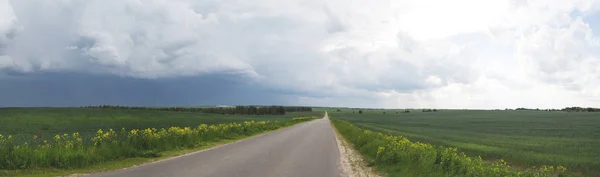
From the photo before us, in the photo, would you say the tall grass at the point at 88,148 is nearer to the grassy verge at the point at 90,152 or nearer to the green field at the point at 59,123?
the grassy verge at the point at 90,152

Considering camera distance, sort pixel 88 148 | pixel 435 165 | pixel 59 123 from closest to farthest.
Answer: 1. pixel 435 165
2. pixel 88 148
3. pixel 59 123

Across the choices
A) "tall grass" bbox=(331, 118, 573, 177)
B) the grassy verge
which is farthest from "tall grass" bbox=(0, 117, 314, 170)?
"tall grass" bbox=(331, 118, 573, 177)

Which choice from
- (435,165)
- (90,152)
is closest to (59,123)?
(90,152)

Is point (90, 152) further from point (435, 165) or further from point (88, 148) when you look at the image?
point (435, 165)

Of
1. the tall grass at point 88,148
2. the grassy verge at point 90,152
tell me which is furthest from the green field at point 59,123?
the grassy verge at point 90,152

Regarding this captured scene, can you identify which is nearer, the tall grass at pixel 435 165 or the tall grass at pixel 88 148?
the tall grass at pixel 435 165

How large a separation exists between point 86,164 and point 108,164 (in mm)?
762

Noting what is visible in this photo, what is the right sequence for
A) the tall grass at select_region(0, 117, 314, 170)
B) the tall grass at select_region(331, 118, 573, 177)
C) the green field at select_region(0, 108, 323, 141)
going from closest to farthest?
the tall grass at select_region(331, 118, 573, 177) < the tall grass at select_region(0, 117, 314, 170) < the green field at select_region(0, 108, 323, 141)

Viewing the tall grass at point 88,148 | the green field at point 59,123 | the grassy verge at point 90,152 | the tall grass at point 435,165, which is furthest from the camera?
the green field at point 59,123

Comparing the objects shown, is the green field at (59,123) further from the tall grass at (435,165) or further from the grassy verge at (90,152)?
the tall grass at (435,165)

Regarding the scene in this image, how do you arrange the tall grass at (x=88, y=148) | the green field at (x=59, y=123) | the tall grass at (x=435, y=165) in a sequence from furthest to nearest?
the green field at (x=59, y=123)
the tall grass at (x=88, y=148)
the tall grass at (x=435, y=165)

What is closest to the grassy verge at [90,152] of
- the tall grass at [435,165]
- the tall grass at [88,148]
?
the tall grass at [88,148]

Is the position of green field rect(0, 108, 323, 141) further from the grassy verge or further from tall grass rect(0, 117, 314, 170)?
the grassy verge

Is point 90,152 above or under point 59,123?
above
